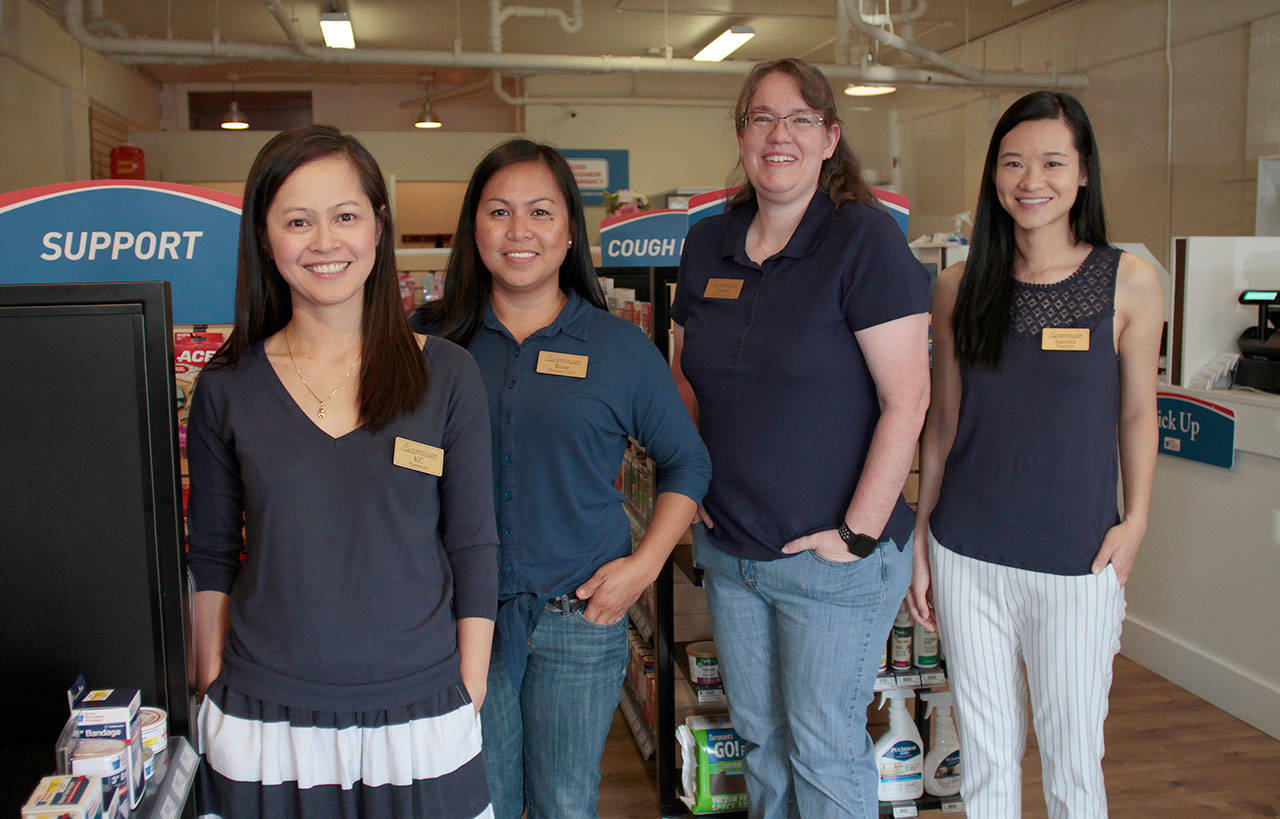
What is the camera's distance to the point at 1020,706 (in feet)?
7.29

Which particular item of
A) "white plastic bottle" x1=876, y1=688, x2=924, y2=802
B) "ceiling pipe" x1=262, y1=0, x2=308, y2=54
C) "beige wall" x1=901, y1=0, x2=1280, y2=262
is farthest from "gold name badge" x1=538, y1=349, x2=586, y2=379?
"ceiling pipe" x1=262, y1=0, x2=308, y2=54

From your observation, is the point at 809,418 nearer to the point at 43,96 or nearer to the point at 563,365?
the point at 563,365

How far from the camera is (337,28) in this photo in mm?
8445

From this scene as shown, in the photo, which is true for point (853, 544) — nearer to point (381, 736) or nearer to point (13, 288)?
point (381, 736)

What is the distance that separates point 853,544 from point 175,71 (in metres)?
13.6

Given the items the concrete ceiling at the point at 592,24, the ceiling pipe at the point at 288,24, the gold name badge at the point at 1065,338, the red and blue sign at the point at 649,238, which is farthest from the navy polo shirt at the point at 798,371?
the concrete ceiling at the point at 592,24

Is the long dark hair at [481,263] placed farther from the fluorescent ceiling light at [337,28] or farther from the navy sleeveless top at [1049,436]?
the fluorescent ceiling light at [337,28]

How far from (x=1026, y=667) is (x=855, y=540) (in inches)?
21.3

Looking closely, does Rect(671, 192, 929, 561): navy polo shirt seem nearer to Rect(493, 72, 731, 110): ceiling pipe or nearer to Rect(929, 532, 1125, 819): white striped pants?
Rect(929, 532, 1125, 819): white striped pants

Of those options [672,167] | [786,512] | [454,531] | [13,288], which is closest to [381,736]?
[454,531]

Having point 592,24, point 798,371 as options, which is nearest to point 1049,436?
point 798,371

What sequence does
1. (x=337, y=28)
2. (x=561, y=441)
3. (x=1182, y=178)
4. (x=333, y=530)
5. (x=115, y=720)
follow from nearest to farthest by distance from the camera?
(x=115, y=720)
(x=333, y=530)
(x=561, y=441)
(x=1182, y=178)
(x=337, y=28)

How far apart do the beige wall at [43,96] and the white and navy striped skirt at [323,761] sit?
8.53m

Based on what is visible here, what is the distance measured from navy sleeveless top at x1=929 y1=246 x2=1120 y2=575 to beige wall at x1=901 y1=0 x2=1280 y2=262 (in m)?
5.63
